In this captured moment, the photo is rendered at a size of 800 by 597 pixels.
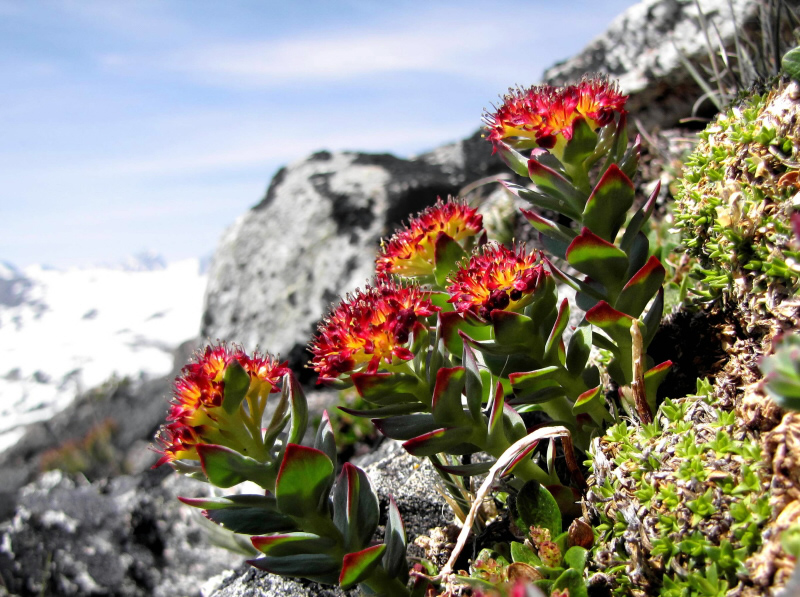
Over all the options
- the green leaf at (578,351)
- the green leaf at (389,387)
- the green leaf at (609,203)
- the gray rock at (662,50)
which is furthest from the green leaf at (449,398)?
the gray rock at (662,50)

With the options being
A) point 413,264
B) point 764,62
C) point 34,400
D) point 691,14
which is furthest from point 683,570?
point 34,400

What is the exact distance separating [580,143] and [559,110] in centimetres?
13

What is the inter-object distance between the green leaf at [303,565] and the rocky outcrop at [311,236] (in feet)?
13.3

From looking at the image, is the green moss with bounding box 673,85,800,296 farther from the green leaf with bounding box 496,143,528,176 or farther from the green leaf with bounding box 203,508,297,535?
the green leaf with bounding box 203,508,297,535

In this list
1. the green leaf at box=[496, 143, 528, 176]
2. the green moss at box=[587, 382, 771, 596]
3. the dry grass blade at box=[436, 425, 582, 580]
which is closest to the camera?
the green moss at box=[587, 382, 771, 596]

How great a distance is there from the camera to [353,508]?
74.2 inches

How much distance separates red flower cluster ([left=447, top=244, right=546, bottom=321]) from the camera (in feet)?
5.97

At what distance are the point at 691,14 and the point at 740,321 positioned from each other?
424 centimetres

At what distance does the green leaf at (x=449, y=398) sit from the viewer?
173 cm

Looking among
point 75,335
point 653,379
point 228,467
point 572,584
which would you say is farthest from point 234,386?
point 75,335

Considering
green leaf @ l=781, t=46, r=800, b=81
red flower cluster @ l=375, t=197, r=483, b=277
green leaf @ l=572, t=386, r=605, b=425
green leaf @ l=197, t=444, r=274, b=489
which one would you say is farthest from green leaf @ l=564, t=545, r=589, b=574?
green leaf @ l=781, t=46, r=800, b=81

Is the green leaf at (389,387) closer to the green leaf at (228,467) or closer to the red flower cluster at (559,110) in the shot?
the green leaf at (228,467)

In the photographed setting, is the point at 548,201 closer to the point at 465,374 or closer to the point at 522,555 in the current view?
the point at 465,374

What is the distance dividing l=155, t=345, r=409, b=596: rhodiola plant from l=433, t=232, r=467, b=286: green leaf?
0.68 metres
